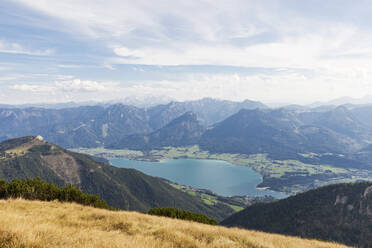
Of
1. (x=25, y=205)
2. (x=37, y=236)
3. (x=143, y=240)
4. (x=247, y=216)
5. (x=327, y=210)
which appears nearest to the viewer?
(x=37, y=236)

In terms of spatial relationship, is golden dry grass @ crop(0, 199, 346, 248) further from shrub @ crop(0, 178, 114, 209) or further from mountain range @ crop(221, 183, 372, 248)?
mountain range @ crop(221, 183, 372, 248)

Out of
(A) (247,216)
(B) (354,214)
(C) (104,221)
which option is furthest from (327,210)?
(C) (104,221)

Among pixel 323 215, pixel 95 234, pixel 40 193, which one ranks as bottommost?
pixel 323 215

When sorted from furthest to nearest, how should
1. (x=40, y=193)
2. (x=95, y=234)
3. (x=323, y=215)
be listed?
(x=323, y=215) → (x=40, y=193) → (x=95, y=234)

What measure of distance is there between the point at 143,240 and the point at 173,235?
7.72 ft

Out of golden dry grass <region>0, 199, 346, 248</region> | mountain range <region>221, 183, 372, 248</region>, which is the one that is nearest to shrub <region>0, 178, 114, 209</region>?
golden dry grass <region>0, 199, 346, 248</region>

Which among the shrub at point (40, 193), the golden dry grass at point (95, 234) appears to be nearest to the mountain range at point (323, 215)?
the shrub at point (40, 193)

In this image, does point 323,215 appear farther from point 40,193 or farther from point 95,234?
point 95,234

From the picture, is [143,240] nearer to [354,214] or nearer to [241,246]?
[241,246]

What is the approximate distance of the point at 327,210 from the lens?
126 meters

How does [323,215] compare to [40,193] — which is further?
[323,215]

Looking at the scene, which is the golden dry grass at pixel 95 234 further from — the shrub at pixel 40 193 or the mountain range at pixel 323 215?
the mountain range at pixel 323 215

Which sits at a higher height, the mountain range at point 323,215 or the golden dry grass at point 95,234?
the golden dry grass at point 95,234

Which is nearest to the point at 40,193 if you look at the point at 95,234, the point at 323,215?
the point at 95,234
